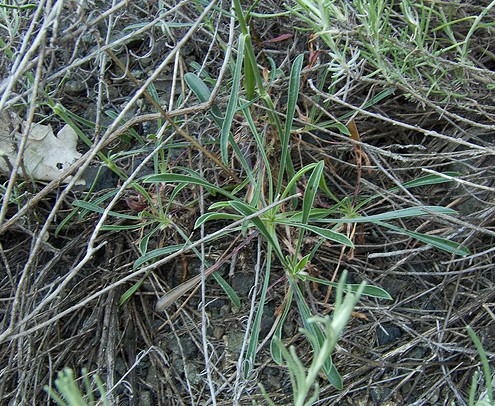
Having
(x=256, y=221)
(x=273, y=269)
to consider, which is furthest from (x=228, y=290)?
(x=256, y=221)

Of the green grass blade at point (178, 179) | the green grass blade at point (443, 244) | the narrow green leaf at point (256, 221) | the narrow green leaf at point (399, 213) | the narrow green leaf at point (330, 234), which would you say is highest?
the green grass blade at point (178, 179)

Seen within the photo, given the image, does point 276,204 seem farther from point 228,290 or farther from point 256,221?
point 228,290

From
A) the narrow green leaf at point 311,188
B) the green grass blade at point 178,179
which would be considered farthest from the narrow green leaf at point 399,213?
the green grass blade at point 178,179

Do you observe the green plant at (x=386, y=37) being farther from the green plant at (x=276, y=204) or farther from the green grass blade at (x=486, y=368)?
the green grass blade at (x=486, y=368)

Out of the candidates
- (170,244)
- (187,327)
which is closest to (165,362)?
(187,327)

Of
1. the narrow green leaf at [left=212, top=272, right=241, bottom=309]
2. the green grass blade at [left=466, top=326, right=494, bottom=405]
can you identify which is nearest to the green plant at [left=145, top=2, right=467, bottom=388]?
the narrow green leaf at [left=212, top=272, right=241, bottom=309]

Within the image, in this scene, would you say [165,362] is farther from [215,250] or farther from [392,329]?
[392,329]

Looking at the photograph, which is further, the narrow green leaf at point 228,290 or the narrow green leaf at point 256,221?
the narrow green leaf at point 228,290

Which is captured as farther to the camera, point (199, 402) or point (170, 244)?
point (170, 244)
